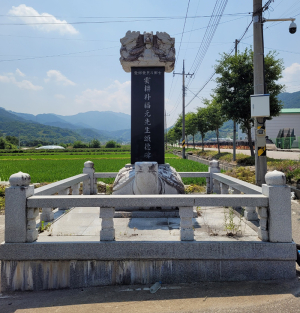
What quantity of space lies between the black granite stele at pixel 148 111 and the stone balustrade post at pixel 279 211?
9.38 feet

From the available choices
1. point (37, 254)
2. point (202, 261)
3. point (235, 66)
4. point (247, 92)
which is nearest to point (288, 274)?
point (202, 261)

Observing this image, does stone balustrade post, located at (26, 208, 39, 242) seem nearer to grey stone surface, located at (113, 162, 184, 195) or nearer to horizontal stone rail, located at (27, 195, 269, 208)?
horizontal stone rail, located at (27, 195, 269, 208)

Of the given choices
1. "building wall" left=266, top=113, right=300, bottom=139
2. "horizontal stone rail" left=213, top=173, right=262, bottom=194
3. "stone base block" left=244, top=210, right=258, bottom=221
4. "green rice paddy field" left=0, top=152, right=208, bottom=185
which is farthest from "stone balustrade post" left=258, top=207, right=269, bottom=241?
"building wall" left=266, top=113, right=300, bottom=139

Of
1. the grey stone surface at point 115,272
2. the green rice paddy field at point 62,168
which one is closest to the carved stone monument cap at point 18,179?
the grey stone surface at point 115,272

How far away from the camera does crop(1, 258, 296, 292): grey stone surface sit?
321 centimetres

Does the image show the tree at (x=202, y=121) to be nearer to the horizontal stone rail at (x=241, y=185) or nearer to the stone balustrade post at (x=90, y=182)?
the stone balustrade post at (x=90, y=182)

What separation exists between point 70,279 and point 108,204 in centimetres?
103

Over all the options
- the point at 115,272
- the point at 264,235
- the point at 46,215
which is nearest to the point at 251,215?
the point at 264,235

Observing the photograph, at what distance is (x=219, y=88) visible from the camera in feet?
52.4

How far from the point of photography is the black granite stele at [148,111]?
5609 mm

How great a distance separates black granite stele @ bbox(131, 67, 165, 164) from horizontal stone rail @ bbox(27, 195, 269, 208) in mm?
2452

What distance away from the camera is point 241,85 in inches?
611

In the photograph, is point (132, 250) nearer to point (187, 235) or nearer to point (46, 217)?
point (187, 235)

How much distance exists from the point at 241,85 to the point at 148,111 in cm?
1175
